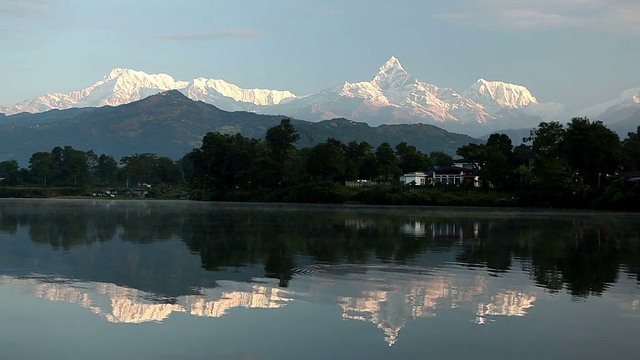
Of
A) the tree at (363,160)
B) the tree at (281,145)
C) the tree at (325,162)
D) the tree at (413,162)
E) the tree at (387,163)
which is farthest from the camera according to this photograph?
the tree at (413,162)

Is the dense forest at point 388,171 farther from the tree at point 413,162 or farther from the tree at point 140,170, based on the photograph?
the tree at point 140,170

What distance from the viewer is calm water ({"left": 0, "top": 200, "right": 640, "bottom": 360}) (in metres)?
12.7

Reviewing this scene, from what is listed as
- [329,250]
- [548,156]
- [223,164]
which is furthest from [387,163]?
[329,250]

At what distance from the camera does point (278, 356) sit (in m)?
12.0

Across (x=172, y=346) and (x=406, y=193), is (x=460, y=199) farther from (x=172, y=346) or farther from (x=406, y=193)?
(x=172, y=346)

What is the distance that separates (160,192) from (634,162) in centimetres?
10325

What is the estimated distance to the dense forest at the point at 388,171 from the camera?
89.4m

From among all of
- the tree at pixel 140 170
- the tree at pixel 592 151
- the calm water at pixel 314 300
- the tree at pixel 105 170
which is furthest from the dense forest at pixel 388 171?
the calm water at pixel 314 300

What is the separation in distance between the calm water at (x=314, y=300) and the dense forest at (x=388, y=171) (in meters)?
61.0

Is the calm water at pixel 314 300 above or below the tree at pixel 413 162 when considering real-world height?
below

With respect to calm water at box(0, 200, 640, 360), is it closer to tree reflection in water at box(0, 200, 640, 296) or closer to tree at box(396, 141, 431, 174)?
tree reflection in water at box(0, 200, 640, 296)

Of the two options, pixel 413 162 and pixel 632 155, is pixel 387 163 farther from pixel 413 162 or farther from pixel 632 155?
pixel 632 155

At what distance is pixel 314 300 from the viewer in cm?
1736

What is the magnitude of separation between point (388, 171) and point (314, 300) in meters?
112
